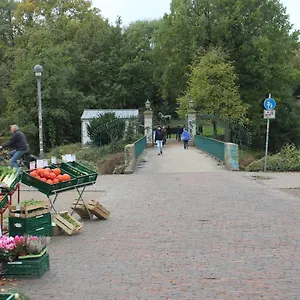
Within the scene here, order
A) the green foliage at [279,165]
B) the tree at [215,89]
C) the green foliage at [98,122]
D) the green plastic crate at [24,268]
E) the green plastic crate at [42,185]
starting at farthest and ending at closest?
the tree at [215,89]
the green foliage at [98,122]
the green foliage at [279,165]
the green plastic crate at [42,185]
the green plastic crate at [24,268]

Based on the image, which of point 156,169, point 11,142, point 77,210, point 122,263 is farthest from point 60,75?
point 122,263

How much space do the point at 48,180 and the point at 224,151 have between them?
13450mm

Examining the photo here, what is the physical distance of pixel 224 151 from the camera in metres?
21.1

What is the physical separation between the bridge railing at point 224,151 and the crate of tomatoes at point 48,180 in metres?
11.7

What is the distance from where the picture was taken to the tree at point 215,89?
36500 mm

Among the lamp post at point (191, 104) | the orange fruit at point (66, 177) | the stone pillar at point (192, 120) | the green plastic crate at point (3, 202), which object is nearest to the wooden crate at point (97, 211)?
the orange fruit at point (66, 177)

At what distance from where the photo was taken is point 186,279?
18.6 ft

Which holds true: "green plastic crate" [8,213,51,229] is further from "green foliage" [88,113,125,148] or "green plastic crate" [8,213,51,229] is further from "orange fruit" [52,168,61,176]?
"green foliage" [88,113,125,148]

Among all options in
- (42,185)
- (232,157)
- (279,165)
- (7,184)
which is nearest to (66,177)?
(42,185)

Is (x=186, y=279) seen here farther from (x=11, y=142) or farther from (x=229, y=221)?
(x=11, y=142)

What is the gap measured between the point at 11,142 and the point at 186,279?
10.2m

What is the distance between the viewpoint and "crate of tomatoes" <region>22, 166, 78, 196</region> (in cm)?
864

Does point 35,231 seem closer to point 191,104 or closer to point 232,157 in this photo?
point 232,157

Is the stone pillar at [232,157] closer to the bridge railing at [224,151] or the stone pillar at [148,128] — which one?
the bridge railing at [224,151]
